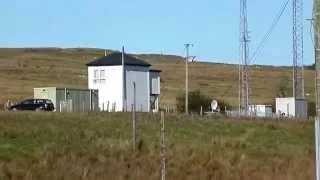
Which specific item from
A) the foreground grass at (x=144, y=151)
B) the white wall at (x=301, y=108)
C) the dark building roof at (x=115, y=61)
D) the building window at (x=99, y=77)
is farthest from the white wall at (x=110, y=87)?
the foreground grass at (x=144, y=151)

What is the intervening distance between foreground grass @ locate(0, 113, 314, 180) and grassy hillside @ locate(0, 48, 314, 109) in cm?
7004

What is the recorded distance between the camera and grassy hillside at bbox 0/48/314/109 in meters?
131

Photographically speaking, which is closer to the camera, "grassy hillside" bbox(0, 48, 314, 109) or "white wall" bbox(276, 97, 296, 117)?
"white wall" bbox(276, 97, 296, 117)

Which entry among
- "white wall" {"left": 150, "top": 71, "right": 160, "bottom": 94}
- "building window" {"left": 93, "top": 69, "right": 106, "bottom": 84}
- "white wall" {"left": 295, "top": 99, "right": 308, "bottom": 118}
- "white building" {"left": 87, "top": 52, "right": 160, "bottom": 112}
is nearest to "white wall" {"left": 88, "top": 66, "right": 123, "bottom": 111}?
"white building" {"left": 87, "top": 52, "right": 160, "bottom": 112}

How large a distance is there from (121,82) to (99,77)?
3938 millimetres

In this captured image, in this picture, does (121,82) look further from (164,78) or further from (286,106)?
(164,78)

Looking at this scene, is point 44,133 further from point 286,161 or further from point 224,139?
point 286,161

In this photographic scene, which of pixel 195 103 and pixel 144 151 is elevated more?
pixel 195 103

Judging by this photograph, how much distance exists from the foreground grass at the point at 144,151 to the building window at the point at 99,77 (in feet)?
127

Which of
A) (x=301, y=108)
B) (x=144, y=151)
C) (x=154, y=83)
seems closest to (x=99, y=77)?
(x=154, y=83)

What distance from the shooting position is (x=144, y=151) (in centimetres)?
2659

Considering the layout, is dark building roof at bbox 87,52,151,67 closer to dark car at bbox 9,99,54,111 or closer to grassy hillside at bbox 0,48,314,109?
dark car at bbox 9,99,54,111

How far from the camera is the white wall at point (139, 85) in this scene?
81.0 metres

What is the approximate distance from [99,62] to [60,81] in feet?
202
